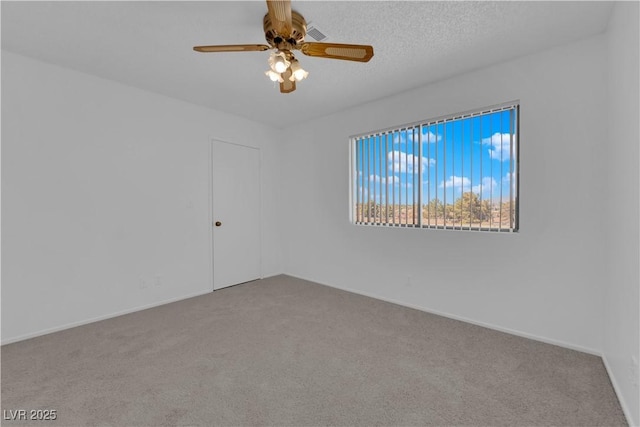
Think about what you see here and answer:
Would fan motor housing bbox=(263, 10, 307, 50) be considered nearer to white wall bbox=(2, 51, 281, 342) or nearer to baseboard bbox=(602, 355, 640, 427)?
white wall bbox=(2, 51, 281, 342)

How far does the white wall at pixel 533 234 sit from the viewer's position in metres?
2.23

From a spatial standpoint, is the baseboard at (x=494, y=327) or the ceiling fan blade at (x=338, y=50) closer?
the ceiling fan blade at (x=338, y=50)

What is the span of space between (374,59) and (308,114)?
1.77 metres

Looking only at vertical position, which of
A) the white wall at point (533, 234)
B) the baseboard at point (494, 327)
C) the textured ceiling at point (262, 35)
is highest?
the textured ceiling at point (262, 35)

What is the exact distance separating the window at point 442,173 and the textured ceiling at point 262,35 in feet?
1.93

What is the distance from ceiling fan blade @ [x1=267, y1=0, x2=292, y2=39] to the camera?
1.47 m

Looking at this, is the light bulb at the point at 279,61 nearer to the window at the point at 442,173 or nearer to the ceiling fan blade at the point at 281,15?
the ceiling fan blade at the point at 281,15

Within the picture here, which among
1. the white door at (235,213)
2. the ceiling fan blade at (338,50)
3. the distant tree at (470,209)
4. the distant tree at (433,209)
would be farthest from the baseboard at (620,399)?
the white door at (235,213)

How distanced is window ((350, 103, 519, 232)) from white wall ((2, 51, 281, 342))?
233 cm

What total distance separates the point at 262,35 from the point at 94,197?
97.2 inches

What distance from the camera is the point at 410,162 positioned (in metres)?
3.37

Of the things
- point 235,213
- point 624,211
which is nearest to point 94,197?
point 235,213

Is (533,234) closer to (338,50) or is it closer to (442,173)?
(442,173)

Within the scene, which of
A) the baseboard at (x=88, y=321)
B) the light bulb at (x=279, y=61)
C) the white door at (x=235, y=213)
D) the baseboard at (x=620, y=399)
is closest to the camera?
the baseboard at (x=620, y=399)
